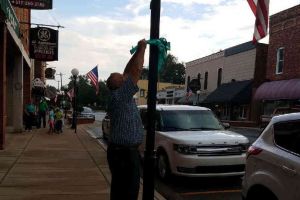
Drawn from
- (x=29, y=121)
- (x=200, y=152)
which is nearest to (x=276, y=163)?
(x=200, y=152)

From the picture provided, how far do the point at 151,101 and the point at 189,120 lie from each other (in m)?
5.92

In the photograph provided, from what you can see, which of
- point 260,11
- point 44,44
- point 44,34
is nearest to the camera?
point 260,11

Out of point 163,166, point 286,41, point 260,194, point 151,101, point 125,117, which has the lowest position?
point 163,166

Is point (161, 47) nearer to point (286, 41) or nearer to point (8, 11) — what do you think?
point (8, 11)

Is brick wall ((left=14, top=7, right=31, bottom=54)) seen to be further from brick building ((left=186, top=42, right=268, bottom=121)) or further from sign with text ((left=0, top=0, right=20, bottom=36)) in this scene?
brick building ((left=186, top=42, right=268, bottom=121))

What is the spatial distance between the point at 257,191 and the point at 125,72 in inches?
77.7

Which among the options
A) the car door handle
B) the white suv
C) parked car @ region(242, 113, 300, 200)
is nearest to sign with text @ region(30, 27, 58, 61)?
the white suv

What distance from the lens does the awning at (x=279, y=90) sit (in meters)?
30.3

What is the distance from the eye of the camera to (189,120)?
37.1 ft

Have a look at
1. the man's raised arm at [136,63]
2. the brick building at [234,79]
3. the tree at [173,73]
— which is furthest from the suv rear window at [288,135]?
the tree at [173,73]

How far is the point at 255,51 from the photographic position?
39.6 m

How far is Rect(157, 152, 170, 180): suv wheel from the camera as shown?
10262 mm

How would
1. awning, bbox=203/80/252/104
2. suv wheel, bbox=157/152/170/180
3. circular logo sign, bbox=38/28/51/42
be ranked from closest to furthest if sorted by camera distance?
suv wheel, bbox=157/152/170/180 → circular logo sign, bbox=38/28/51/42 → awning, bbox=203/80/252/104

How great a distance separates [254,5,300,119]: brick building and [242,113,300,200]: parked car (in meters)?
24.8
